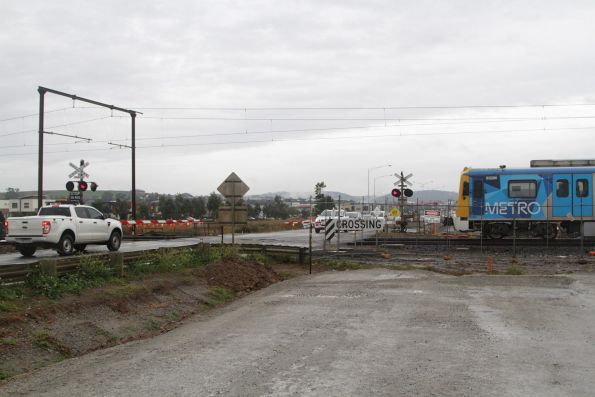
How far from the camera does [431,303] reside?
1236 centimetres

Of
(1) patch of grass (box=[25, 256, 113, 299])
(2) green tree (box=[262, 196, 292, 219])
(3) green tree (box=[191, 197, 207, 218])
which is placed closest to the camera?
(1) patch of grass (box=[25, 256, 113, 299])

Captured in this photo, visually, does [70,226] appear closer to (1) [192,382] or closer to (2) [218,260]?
(2) [218,260]

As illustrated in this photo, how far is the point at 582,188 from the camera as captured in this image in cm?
2581

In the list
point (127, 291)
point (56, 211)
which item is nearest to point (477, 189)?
point (56, 211)

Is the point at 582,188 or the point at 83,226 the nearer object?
the point at 83,226

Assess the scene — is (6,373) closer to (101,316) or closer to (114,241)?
(101,316)

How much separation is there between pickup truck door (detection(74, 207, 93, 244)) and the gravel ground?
8802mm

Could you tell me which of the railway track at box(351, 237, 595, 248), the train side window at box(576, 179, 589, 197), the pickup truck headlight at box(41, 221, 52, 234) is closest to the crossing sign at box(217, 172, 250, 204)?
the pickup truck headlight at box(41, 221, 52, 234)

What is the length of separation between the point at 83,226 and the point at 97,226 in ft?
2.70

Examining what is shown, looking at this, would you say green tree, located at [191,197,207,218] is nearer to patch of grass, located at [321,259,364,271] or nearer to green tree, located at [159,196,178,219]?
green tree, located at [159,196,178,219]

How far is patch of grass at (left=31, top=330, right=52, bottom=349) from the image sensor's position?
8922mm

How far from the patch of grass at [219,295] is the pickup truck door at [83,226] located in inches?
267

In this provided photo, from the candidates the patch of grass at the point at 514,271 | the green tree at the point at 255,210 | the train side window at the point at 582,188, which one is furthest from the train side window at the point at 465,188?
the green tree at the point at 255,210

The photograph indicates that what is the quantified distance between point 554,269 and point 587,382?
43.4 ft
